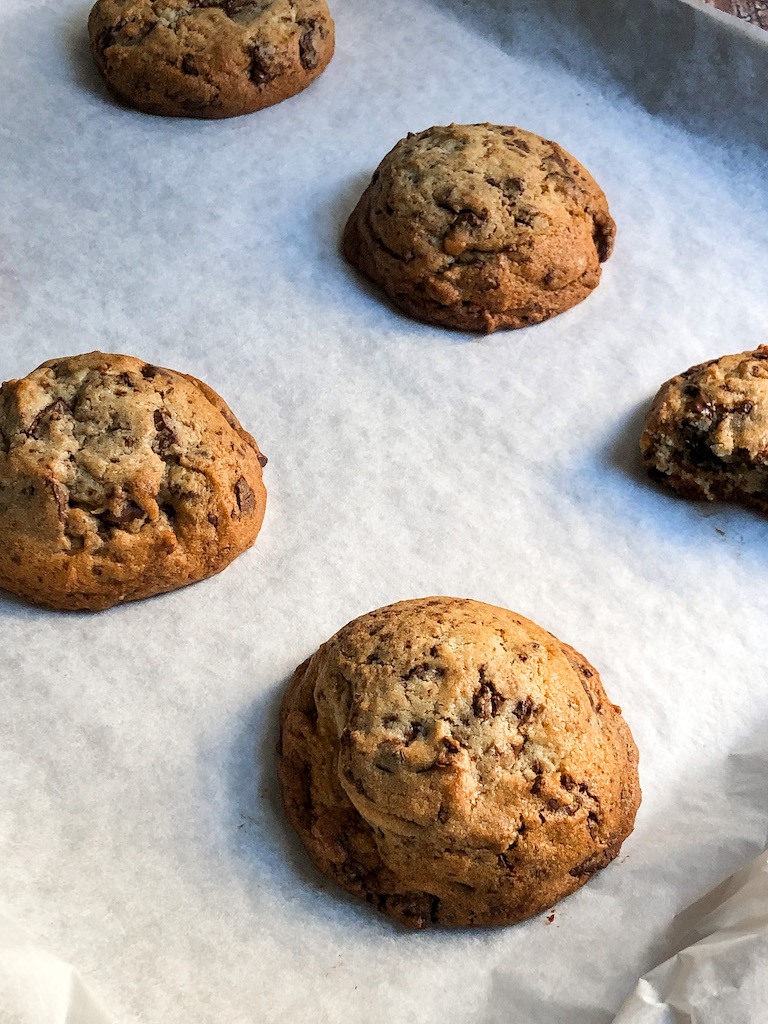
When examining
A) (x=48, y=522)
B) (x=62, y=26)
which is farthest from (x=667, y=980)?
(x=62, y=26)

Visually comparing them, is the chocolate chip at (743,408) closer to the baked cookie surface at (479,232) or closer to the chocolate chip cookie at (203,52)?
the baked cookie surface at (479,232)

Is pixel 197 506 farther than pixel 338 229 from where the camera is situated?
No

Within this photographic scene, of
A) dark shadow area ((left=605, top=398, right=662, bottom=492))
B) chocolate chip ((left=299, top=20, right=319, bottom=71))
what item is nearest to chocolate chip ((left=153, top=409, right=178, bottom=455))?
dark shadow area ((left=605, top=398, right=662, bottom=492))

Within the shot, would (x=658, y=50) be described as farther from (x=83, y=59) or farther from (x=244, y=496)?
(x=244, y=496)

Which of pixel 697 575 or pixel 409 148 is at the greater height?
pixel 409 148

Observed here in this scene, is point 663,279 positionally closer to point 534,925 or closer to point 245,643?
point 245,643

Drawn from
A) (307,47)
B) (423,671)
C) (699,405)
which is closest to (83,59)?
(307,47)
